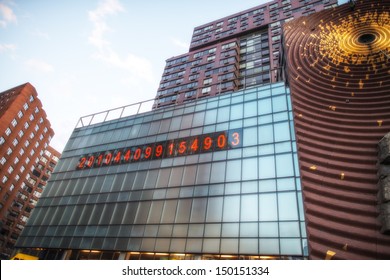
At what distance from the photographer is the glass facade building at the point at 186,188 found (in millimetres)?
18062

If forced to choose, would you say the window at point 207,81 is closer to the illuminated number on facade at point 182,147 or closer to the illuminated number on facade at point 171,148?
the illuminated number on facade at point 171,148

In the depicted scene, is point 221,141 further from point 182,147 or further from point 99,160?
point 99,160

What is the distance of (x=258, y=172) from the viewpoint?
2041 centimetres

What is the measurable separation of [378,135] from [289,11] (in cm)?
5515

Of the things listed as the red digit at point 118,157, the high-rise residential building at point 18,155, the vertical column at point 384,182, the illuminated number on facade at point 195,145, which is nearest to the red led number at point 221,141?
the illuminated number on facade at point 195,145

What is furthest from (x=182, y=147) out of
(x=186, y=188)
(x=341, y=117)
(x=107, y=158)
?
(x=341, y=117)

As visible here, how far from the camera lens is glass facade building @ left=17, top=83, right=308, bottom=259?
59.3ft

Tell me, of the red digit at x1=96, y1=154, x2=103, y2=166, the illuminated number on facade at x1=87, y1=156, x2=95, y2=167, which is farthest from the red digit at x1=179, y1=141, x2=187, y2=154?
the illuminated number on facade at x1=87, y1=156, x2=95, y2=167

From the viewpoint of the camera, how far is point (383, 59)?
72.2 ft

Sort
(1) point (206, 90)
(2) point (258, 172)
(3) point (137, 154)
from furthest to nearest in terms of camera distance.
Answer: (1) point (206, 90)
(3) point (137, 154)
(2) point (258, 172)

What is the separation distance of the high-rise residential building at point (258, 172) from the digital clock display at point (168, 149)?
13cm

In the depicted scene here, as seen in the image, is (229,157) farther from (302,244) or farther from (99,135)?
(99,135)

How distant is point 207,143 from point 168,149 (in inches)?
165

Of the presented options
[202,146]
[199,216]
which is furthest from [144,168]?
[199,216]
